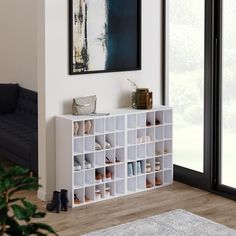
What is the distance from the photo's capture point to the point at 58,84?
500 centimetres

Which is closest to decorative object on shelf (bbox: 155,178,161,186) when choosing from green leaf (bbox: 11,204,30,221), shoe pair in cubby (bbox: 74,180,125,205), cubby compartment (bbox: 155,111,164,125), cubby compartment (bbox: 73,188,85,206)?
shoe pair in cubby (bbox: 74,180,125,205)

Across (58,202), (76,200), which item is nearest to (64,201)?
(58,202)

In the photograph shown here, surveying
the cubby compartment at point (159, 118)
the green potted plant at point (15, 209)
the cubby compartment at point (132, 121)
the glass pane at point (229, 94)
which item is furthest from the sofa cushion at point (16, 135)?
the green potted plant at point (15, 209)

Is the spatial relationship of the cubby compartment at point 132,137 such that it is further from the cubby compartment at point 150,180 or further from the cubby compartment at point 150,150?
the cubby compartment at point 150,180

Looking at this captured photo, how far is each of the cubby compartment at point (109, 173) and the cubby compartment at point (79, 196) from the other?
274 mm

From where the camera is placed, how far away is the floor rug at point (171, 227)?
14.2 feet

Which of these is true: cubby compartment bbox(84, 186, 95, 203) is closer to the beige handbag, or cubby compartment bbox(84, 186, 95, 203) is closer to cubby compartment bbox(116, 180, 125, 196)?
cubby compartment bbox(116, 180, 125, 196)

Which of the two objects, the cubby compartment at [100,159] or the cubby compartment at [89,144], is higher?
the cubby compartment at [89,144]

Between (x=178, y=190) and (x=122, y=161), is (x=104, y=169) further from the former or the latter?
(x=178, y=190)

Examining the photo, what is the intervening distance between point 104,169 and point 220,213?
1.07 meters

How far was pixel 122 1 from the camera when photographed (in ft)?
17.4

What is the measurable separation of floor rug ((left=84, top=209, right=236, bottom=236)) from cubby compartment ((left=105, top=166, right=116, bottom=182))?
692mm

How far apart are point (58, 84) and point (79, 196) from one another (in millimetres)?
961

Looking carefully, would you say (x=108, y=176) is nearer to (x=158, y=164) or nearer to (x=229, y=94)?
(x=158, y=164)
